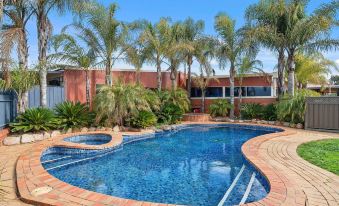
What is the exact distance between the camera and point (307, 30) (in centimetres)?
1584

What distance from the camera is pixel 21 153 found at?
8.81 m

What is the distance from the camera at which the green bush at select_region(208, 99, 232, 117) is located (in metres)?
21.1

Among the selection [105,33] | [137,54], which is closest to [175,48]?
[137,54]

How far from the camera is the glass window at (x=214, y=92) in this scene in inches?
945

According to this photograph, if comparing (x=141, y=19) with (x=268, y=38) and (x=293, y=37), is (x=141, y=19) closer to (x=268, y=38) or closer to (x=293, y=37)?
(x=268, y=38)

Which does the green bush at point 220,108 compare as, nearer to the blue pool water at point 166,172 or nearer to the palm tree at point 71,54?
the blue pool water at point 166,172

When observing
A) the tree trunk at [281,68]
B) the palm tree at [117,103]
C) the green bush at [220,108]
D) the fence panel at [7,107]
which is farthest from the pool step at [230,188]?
the green bush at [220,108]

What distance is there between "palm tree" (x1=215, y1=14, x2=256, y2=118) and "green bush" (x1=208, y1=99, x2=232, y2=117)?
2.54m

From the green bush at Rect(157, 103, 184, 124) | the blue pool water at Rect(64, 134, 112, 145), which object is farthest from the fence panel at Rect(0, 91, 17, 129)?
the green bush at Rect(157, 103, 184, 124)

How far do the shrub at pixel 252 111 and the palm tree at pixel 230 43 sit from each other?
2769mm

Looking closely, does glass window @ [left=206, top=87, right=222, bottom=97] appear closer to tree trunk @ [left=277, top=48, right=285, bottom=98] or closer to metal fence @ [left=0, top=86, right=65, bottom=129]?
tree trunk @ [left=277, top=48, right=285, bottom=98]

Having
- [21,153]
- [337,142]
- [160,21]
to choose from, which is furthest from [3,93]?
[337,142]

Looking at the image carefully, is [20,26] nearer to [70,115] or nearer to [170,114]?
[70,115]

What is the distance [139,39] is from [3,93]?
359 inches
